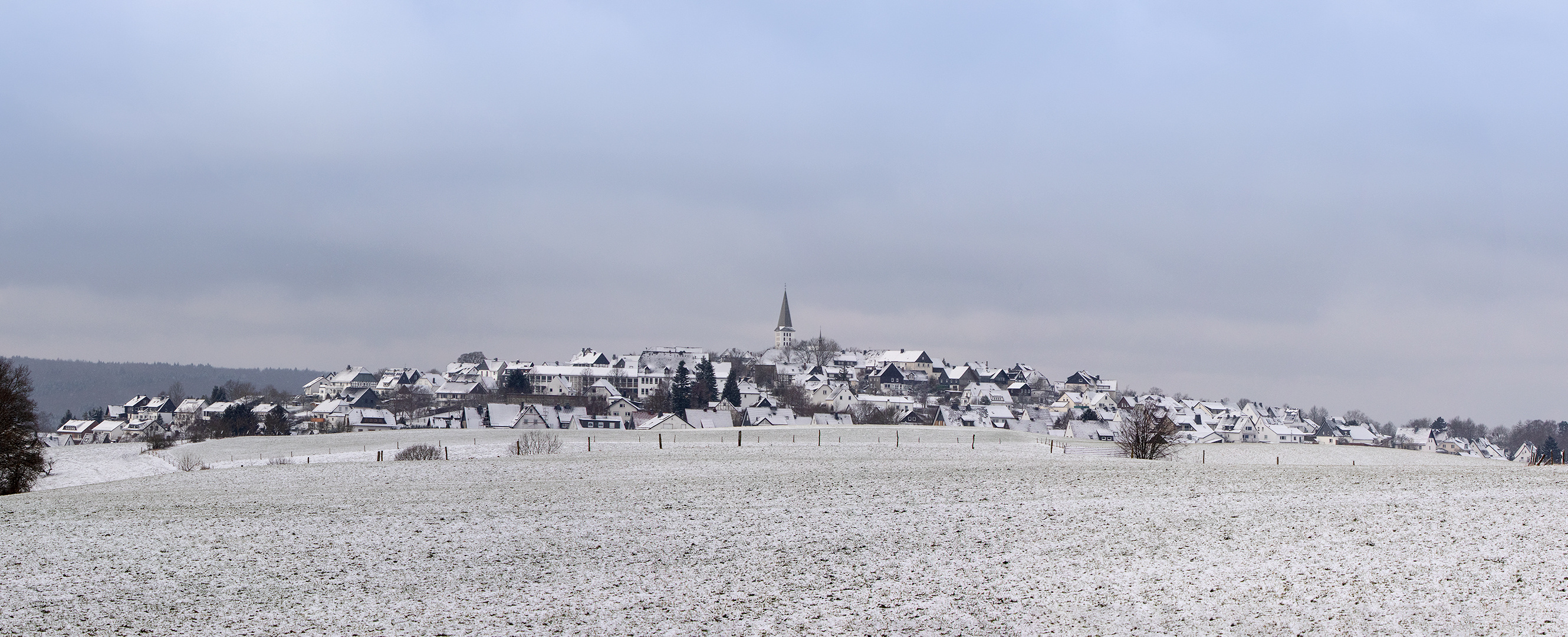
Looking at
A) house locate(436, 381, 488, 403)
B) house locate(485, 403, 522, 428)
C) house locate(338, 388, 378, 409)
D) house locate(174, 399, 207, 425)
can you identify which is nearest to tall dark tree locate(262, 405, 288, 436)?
house locate(485, 403, 522, 428)

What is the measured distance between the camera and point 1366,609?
15.8 meters

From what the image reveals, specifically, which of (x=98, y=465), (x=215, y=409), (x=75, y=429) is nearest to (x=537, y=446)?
(x=98, y=465)

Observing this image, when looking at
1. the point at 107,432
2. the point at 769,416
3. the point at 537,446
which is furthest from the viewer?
the point at 107,432

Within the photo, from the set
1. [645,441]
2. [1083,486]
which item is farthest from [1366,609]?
[645,441]

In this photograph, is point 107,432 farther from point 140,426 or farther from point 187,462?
point 187,462

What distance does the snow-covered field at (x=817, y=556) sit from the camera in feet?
53.9

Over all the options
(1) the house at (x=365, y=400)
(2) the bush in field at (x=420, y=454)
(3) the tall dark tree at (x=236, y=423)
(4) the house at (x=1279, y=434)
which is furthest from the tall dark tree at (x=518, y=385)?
(2) the bush in field at (x=420, y=454)

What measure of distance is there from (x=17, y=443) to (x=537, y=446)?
26.2 metres

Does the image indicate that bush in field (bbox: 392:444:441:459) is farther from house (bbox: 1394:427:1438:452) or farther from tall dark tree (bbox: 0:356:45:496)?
house (bbox: 1394:427:1438:452)

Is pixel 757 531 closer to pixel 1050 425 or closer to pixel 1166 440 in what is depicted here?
pixel 1166 440

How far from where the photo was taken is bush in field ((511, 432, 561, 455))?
62.3 m

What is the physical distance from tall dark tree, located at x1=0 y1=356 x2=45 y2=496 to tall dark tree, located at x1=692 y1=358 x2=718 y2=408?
103878mm

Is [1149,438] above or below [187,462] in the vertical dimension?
above

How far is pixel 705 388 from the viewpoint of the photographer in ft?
523
